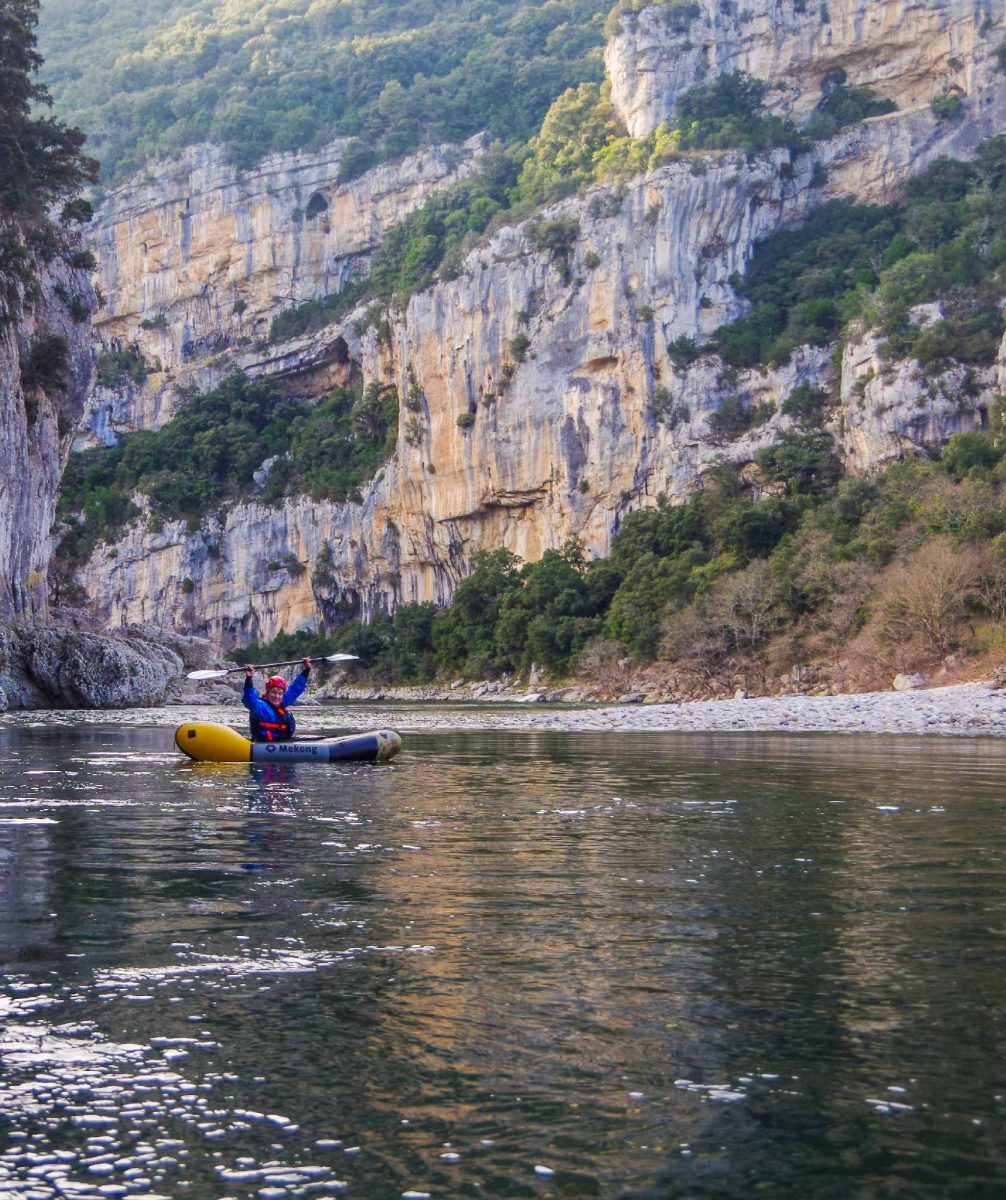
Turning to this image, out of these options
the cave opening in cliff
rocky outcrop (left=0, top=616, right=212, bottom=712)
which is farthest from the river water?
the cave opening in cliff

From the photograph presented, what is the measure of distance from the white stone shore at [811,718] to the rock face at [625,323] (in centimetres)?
4121

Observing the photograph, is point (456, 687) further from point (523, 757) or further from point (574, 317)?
point (523, 757)

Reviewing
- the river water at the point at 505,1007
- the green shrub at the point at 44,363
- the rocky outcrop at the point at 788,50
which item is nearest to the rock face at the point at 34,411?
the green shrub at the point at 44,363

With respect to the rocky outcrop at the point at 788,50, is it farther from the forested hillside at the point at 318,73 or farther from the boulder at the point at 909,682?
the boulder at the point at 909,682

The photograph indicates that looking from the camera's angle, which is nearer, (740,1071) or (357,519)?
(740,1071)

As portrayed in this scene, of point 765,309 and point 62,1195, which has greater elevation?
point 765,309

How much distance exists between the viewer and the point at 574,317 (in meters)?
93.3

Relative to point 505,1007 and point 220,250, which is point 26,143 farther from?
point 220,250

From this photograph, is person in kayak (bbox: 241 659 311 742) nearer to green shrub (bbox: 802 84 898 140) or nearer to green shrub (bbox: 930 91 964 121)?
green shrub (bbox: 930 91 964 121)

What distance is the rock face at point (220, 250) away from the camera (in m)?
122

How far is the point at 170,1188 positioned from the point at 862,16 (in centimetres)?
10419

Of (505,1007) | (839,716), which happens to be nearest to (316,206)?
(839,716)

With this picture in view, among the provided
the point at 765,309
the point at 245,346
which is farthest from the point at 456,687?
the point at 245,346

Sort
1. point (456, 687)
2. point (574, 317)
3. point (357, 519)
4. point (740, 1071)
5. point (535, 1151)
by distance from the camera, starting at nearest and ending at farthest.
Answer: point (535, 1151) → point (740, 1071) → point (456, 687) → point (574, 317) → point (357, 519)
